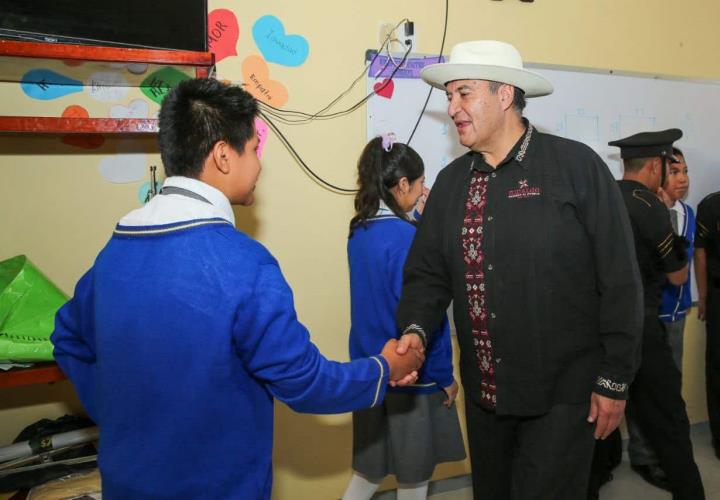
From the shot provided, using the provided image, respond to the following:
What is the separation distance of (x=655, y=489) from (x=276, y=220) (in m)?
2.34

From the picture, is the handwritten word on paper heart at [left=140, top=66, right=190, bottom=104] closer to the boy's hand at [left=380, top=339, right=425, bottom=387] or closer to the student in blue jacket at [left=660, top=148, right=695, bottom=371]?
the boy's hand at [left=380, top=339, right=425, bottom=387]

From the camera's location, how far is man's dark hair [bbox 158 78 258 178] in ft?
4.01

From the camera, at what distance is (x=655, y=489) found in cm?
284

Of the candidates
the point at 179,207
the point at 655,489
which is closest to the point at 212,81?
the point at 179,207

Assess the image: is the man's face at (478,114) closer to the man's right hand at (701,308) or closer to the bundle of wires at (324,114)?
the bundle of wires at (324,114)

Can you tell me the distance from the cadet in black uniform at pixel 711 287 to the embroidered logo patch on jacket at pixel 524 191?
2069 millimetres

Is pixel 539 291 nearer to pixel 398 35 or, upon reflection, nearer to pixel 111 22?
pixel 398 35

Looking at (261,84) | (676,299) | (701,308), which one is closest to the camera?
(261,84)

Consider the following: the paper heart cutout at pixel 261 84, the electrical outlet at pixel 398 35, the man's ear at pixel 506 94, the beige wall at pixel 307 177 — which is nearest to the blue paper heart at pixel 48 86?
the beige wall at pixel 307 177

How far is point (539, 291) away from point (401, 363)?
1.45 feet

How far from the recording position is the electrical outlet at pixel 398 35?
252 centimetres

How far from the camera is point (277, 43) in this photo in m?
2.35

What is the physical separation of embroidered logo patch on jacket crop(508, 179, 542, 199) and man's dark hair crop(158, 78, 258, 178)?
0.80m

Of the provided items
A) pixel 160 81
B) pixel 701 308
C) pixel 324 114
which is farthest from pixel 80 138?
pixel 701 308
